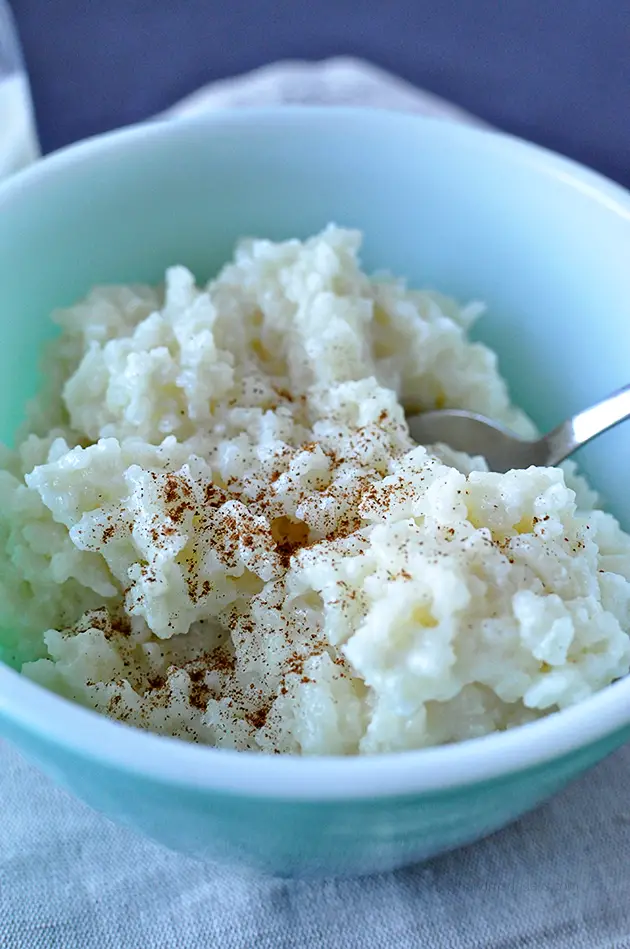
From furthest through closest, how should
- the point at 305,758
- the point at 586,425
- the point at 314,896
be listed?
the point at 586,425 → the point at 314,896 → the point at 305,758

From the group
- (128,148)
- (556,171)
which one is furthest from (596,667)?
(128,148)

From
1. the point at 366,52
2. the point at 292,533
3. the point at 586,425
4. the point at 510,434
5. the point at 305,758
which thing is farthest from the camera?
the point at 366,52

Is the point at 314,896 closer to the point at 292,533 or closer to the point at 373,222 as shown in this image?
the point at 292,533

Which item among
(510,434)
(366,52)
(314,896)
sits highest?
(366,52)

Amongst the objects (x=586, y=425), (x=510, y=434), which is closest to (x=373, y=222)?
(x=510, y=434)

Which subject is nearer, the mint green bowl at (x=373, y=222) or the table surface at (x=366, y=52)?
the mint green bowl at (x=373, y=222)

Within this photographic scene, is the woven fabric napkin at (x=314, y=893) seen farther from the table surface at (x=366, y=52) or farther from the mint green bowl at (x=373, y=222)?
the table surface at (x=366, y=52)

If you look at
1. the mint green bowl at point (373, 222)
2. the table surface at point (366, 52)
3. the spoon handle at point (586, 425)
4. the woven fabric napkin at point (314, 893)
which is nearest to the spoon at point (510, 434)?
the spoon handle at point (586, 425)
